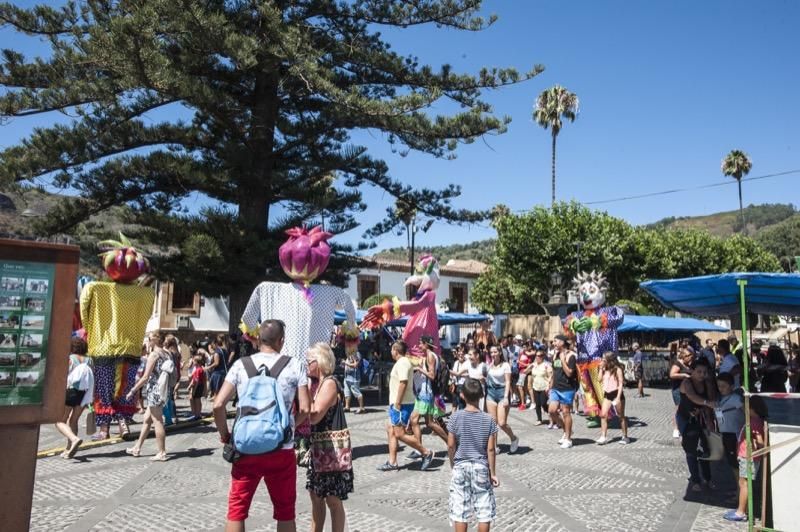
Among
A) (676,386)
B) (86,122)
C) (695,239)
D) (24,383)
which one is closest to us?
(24,383)

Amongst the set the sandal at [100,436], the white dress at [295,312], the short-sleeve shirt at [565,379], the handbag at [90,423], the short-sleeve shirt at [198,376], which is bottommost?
the sandal at [100,436]

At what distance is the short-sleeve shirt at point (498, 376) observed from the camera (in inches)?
345

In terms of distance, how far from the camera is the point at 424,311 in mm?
9172

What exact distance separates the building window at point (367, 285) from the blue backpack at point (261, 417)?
1443 inches

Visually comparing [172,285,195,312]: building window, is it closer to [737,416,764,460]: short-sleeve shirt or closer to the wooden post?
[737,416,764,460]: short-sleeve shirt

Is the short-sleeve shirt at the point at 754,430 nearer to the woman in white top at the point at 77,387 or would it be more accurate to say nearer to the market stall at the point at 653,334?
the woman in white top at the point at 77,387

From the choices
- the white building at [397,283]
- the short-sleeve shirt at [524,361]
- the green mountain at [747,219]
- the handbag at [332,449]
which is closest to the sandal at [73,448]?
the handbag at [332,449]

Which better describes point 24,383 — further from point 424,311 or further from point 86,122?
point 86,122

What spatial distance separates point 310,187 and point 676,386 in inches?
342

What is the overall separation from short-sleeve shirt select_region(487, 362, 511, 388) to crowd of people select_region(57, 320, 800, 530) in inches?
0.7

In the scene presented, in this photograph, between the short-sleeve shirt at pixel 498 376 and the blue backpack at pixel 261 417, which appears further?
the short-sleeve shirt at pixel 498 376

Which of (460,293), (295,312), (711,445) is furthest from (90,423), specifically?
(460,293)

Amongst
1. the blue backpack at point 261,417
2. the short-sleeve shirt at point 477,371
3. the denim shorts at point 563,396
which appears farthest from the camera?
the short-sleeve shirt at point 477,371

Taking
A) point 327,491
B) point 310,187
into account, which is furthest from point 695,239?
point 327,491
